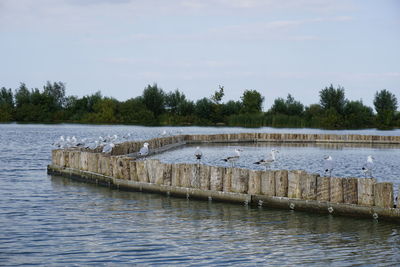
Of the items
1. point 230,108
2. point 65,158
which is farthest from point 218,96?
point 65,158

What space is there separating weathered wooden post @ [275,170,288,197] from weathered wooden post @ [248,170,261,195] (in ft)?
2.13

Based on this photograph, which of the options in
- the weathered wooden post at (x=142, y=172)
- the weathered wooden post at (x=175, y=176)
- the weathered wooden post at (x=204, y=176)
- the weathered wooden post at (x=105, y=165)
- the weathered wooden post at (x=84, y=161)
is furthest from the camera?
the weathered wooden post at (x=84, y=161)

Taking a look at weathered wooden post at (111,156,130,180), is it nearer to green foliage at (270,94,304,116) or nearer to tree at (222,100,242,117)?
green foliage at (270,94,304,116)

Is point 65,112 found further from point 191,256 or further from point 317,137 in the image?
point 191,256

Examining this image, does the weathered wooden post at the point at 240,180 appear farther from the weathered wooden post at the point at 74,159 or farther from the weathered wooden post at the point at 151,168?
the weathered wooden post at the point at 74,159

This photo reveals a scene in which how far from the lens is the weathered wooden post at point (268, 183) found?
19.0 metres

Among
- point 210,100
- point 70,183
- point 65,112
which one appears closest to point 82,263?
point 70,183

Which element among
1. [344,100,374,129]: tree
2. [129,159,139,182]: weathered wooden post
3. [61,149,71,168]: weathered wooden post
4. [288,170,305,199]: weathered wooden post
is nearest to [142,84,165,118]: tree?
[344,100,374,129]: tree

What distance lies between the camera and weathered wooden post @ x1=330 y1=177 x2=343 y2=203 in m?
17.7

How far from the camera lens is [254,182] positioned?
19516 mm

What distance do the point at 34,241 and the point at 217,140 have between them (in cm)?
4958

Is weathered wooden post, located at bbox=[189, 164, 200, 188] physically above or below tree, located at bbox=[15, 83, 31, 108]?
below

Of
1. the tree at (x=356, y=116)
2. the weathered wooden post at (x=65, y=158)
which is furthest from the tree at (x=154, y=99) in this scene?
the weathered wooden post at (x=65, y=158)

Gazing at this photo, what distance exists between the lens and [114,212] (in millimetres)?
18734
